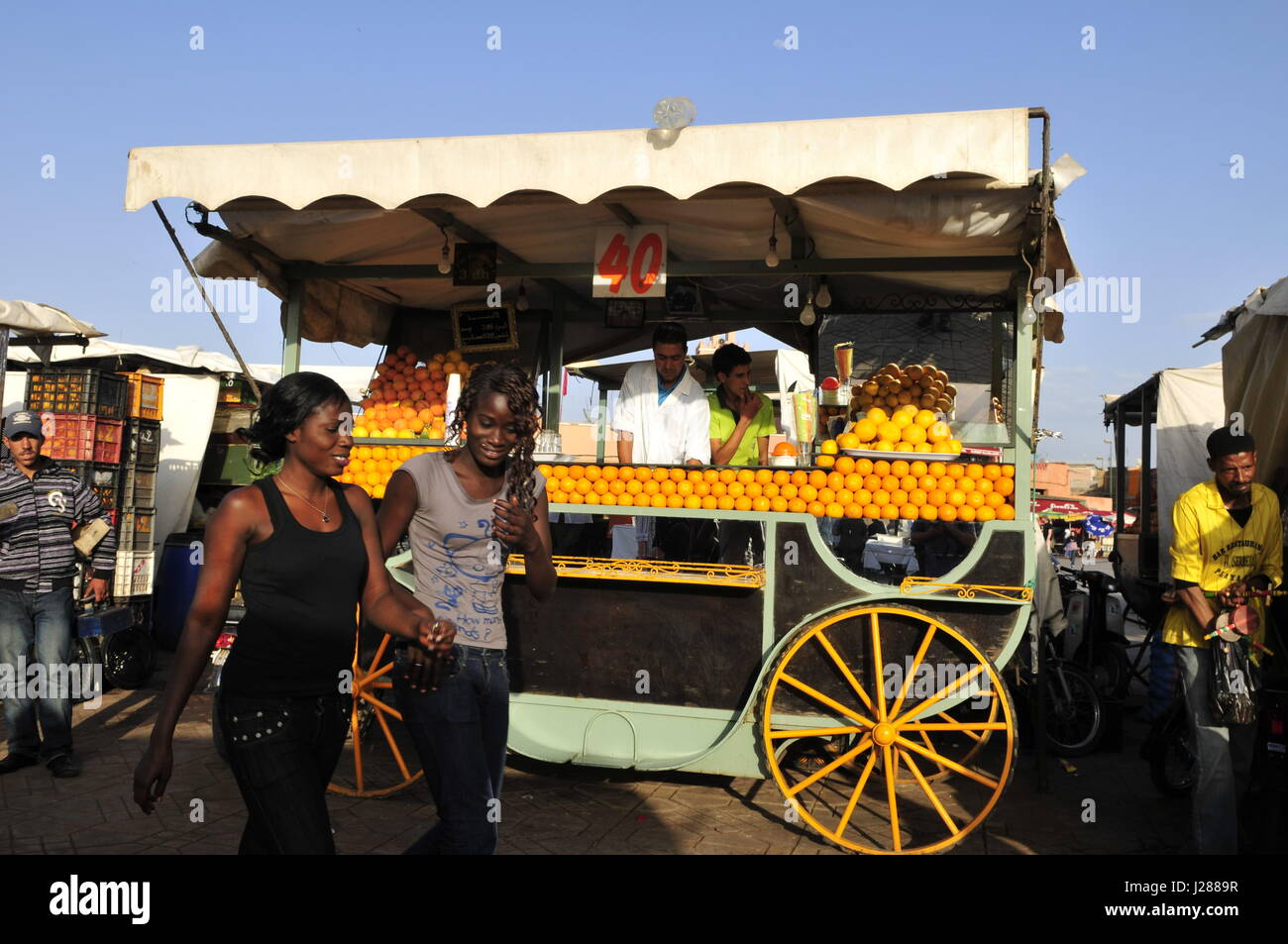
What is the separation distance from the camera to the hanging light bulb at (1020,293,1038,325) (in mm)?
4797

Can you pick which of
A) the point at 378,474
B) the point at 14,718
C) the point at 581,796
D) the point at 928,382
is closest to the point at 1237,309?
the point at 928,382

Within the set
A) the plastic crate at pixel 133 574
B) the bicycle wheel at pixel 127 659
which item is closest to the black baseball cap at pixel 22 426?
the bicycle wheel at pixel 127 659

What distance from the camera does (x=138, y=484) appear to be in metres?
9.49

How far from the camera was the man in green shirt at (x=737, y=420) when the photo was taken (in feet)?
19.9

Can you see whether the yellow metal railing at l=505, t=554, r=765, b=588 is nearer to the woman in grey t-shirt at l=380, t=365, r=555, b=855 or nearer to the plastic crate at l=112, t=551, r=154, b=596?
the woman in grey t-shirt at l=380, t=365, r=555, b=855

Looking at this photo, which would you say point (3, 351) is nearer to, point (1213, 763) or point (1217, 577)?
point (1217, 577)

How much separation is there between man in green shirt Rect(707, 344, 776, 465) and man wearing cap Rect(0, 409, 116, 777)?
12.9ft

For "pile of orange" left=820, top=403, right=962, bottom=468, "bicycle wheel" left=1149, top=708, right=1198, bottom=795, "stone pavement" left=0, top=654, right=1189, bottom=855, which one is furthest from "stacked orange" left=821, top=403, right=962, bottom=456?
"bicycle wheel" left=1149, top=708, right=1198, bottom=795

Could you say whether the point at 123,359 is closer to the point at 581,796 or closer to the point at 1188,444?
the point at 581,796

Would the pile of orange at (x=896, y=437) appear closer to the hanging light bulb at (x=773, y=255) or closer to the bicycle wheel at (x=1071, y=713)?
the hanging light bulb at (x=773, y=255)

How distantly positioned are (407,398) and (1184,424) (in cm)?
667

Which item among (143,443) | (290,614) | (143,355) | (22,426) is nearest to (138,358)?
(143,355)

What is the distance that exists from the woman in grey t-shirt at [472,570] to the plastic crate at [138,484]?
289 inches
